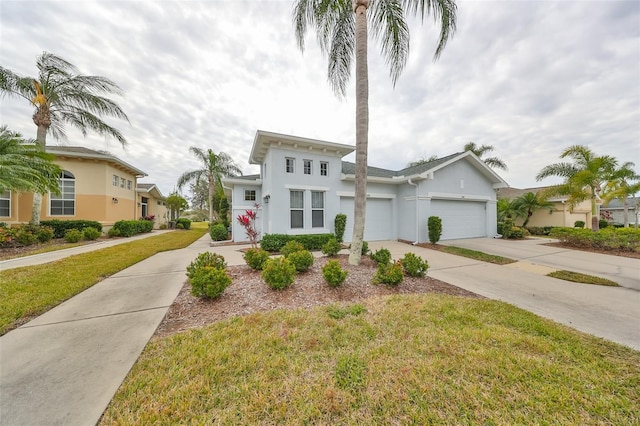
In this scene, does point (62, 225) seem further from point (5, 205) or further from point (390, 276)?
point (390, 276)

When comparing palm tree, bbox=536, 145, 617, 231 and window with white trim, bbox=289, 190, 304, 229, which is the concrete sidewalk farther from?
palm tree, bbox=536, 145, 617, 231

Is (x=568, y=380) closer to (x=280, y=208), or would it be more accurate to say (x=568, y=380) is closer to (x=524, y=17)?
(x=280, y=208)

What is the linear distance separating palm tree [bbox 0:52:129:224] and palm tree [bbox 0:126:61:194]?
1999 millimetres

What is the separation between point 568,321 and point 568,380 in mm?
2183

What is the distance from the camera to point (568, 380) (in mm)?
2135

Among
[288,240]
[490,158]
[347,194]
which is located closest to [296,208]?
[288,240]

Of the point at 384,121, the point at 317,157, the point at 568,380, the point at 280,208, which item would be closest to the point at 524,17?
the point at 384,121

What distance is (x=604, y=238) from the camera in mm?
9617

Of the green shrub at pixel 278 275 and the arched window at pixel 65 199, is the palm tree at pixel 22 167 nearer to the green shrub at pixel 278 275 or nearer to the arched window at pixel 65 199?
the arched window at pixel 65 199

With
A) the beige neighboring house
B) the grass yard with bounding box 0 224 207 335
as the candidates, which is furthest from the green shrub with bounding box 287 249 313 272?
the beige neighboring house

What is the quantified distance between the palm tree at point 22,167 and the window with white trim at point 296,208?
9.50 metres

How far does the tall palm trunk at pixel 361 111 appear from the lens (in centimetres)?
601

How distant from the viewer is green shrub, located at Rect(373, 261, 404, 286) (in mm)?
4754

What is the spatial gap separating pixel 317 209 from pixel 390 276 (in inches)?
257
